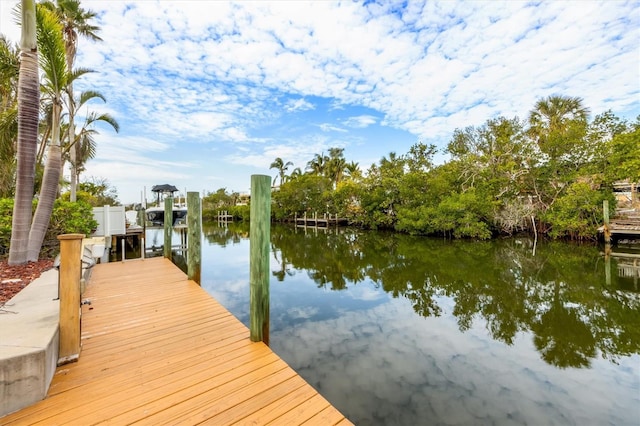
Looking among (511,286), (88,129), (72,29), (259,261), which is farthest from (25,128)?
(511,286)

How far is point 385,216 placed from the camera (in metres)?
21.4

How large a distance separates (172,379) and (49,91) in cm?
816

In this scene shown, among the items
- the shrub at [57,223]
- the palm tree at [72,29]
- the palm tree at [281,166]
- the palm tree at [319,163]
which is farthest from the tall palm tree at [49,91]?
the palm tree at [281,166]

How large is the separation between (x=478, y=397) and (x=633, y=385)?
6.41 feet

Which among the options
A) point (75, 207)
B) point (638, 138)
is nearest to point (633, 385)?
point (75, 207)

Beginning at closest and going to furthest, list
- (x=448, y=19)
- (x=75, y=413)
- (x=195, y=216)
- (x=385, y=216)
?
(x=75, y=413) → (x=195, y=216) → (x=448, y=19) → (x=385, y=216)

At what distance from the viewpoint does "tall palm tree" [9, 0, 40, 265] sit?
553 cm

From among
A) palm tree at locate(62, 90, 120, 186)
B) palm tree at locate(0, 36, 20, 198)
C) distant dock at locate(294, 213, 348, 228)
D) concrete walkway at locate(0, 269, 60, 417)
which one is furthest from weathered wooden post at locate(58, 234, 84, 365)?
distant dock at locate(294, 213, 348, 228)

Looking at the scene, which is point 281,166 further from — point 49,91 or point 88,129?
point 49,91

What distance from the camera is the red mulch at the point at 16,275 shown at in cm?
412

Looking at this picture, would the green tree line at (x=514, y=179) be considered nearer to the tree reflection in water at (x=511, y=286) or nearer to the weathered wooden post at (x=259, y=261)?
the tree reflection in water at (x=511, y=286)

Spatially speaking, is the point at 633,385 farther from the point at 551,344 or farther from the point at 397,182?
the point at 397,182

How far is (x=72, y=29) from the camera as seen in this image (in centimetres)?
1180

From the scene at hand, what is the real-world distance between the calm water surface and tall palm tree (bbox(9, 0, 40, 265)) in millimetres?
3972
